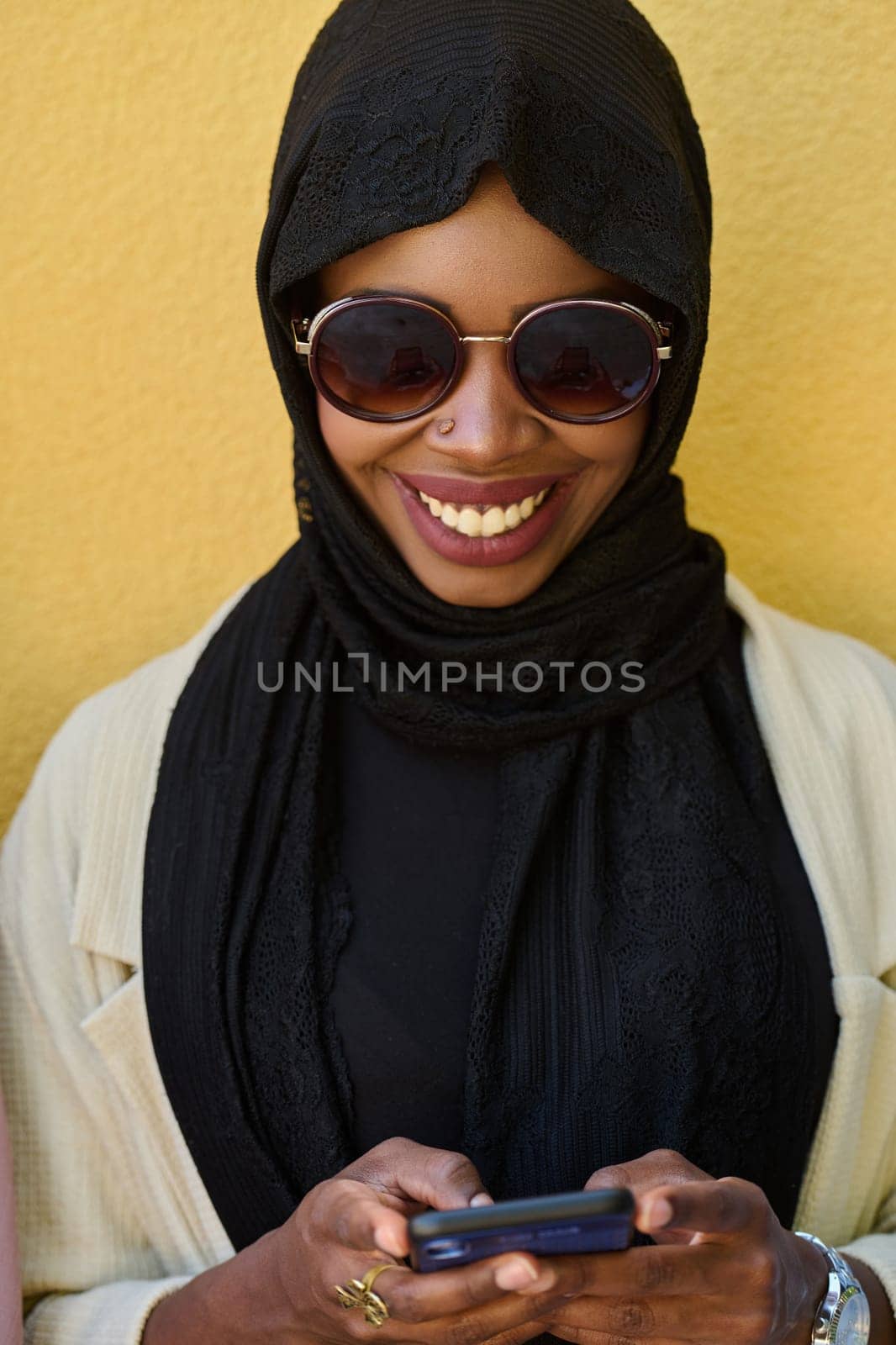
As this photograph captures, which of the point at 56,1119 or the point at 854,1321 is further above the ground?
the point at 56,1119

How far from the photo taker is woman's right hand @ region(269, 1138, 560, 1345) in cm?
130

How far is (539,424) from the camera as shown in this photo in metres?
1.69

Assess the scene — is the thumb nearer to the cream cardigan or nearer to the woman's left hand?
the woman's left hand

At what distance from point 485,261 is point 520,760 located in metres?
0.66

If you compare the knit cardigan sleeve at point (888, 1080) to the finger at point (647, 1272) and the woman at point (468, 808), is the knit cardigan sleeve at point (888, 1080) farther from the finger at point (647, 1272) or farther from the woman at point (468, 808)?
the finger at point (647, 1272)

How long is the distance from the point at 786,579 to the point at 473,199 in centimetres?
109

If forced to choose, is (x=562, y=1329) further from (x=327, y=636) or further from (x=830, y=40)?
(x=830, y=40)

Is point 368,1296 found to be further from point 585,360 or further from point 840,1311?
point 585,360

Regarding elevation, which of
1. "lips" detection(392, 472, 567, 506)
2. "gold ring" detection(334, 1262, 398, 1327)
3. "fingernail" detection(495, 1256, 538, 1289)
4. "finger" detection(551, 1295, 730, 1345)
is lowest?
"finger" detection(551, 1295, 730, 1345)

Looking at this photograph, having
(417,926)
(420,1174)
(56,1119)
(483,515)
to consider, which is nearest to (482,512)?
(483,515)

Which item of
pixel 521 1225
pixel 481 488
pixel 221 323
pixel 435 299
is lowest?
pixel 521 1225

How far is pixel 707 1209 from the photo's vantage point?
4.46 feet

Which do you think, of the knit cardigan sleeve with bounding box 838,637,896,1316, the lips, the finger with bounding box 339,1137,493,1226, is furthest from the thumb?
the lips

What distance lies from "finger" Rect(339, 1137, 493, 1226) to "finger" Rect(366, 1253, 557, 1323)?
7 cm
